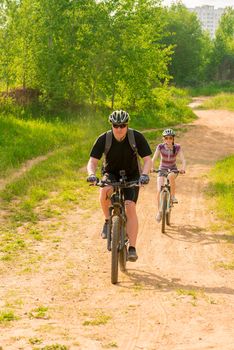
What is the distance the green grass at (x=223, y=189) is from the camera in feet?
37.0

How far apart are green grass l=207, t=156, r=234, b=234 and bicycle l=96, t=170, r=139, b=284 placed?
362cm

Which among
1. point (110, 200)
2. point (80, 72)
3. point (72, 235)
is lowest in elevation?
point (72, 235)

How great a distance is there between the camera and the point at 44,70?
23656 mm

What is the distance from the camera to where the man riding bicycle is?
6.82 metres

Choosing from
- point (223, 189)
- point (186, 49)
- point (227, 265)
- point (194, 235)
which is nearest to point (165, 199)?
point (194, 235)

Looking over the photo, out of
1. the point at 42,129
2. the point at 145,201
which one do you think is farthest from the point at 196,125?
the point at 145,201

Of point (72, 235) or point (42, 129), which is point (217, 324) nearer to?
point (72, 235)

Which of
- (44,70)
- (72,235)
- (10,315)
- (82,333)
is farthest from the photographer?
(44,70)

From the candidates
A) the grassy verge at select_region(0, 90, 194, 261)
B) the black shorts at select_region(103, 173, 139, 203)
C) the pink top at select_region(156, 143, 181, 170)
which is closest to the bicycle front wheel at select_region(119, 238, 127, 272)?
the black shorts at select_region(103, 173, 139, 203)

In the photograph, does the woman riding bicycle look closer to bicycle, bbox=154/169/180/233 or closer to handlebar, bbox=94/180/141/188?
bicycle, bbox=154/169/180/233

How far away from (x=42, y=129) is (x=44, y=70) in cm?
510

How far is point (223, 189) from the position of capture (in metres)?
13.6

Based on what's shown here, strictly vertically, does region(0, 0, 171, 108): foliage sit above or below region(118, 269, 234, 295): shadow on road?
above

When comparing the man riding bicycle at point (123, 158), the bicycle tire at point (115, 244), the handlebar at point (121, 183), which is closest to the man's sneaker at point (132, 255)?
the man riding bicycle at point (123, 158)
